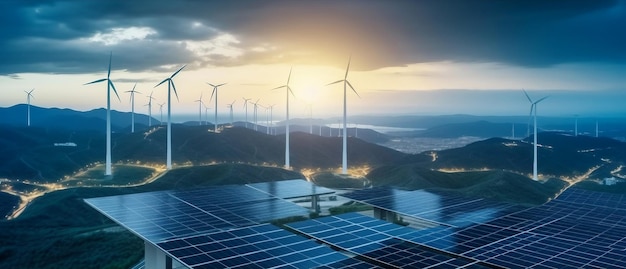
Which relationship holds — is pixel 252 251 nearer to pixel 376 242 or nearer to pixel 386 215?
pixel 376 242

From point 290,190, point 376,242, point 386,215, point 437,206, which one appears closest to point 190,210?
point 290,190

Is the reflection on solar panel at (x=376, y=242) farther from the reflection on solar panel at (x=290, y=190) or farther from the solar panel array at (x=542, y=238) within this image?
the reflection on solar panel at (x=290, y=190)

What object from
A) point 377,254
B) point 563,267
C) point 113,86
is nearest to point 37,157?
point 113,86

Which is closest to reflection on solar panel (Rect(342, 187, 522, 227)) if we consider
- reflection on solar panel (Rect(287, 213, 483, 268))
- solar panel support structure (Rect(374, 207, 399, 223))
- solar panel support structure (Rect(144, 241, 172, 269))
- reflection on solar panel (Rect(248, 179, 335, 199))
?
solar panel support structure (Rect(374, 207, 399, 223))

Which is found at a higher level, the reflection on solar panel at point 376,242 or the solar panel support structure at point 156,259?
the reflection on solar panel at point 376,242

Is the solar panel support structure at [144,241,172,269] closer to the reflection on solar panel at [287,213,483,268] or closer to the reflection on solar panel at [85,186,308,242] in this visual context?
the reflection on solar panel at [85,186,308,242]

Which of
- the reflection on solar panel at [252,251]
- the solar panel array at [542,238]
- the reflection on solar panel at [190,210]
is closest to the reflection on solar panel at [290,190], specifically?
the reflection on solar panel at [190,210]
